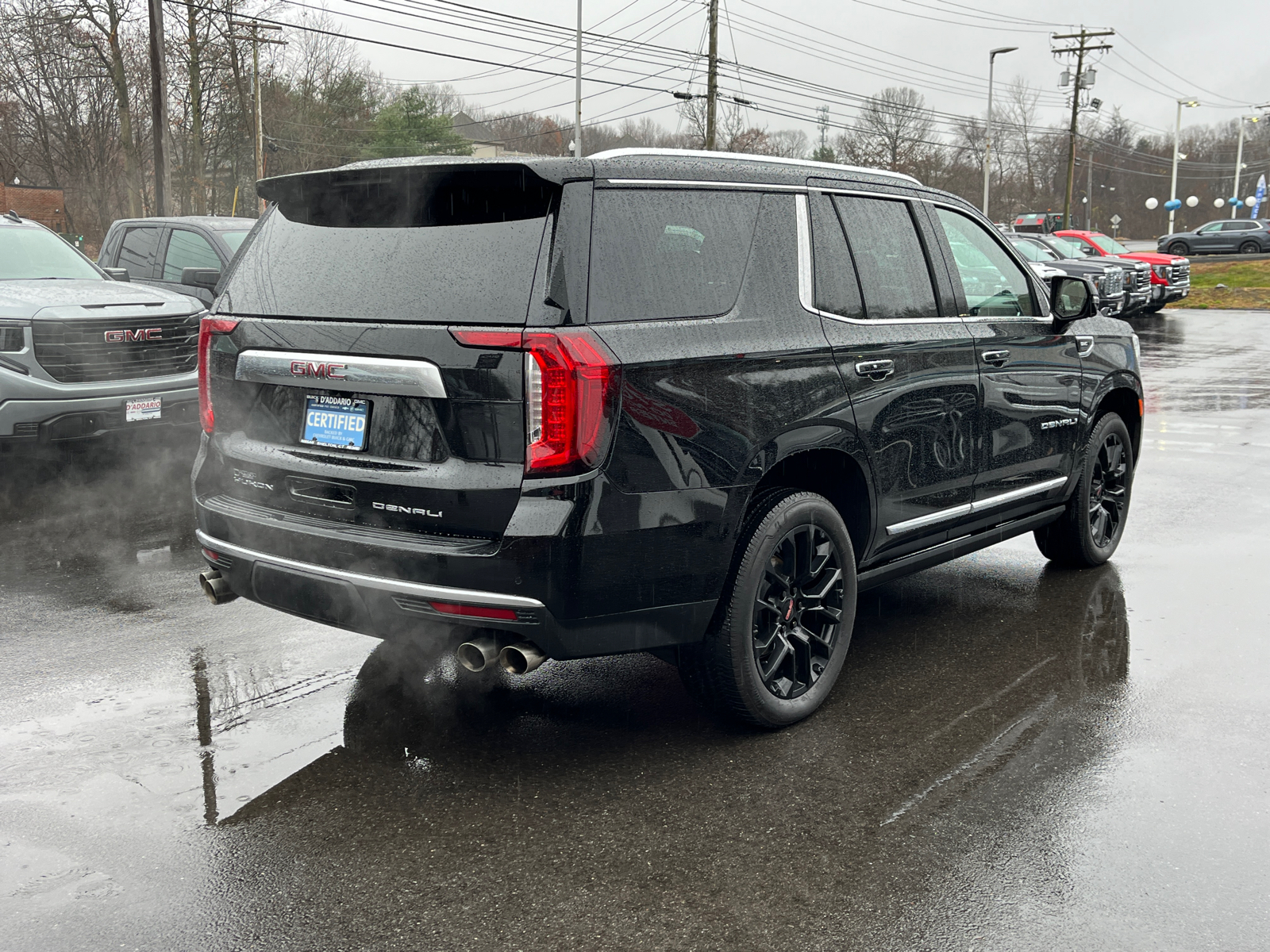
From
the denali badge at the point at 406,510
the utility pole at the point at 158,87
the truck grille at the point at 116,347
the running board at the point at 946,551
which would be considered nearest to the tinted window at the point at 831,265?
the running board at the point at 946,551

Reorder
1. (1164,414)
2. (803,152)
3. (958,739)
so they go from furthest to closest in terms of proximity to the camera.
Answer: (803,152), (1164,414), (958,739)

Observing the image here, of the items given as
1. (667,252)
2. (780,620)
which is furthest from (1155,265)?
(667,252)

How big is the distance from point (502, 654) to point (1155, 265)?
89.9ft

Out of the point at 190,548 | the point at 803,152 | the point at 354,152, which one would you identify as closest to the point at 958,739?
the point at 190,548

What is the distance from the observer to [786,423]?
388cm

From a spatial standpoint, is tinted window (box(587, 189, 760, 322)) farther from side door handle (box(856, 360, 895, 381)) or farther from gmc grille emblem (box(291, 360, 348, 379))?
gmc grille emblem (box(291, 360, 348, 379))

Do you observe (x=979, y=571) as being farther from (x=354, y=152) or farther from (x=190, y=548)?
(x=354, y=152)

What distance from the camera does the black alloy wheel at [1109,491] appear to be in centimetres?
623

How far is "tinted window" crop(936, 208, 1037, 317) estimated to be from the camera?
16.6 feet

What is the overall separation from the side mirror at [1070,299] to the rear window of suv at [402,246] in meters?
3.14

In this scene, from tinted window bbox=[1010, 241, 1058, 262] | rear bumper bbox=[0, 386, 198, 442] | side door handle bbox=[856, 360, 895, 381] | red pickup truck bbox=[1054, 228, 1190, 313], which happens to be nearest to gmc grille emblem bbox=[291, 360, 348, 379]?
side door handle bbox=[856, 360, 895, 381]

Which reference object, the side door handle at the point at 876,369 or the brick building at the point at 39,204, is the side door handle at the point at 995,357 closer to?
the side door handle at the point at 876,369

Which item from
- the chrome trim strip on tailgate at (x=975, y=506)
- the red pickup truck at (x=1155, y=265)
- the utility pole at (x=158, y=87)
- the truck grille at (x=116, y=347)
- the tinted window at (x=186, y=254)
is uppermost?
the utility pole at (x=158, y=87)

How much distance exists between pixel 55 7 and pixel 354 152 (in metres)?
25.6
